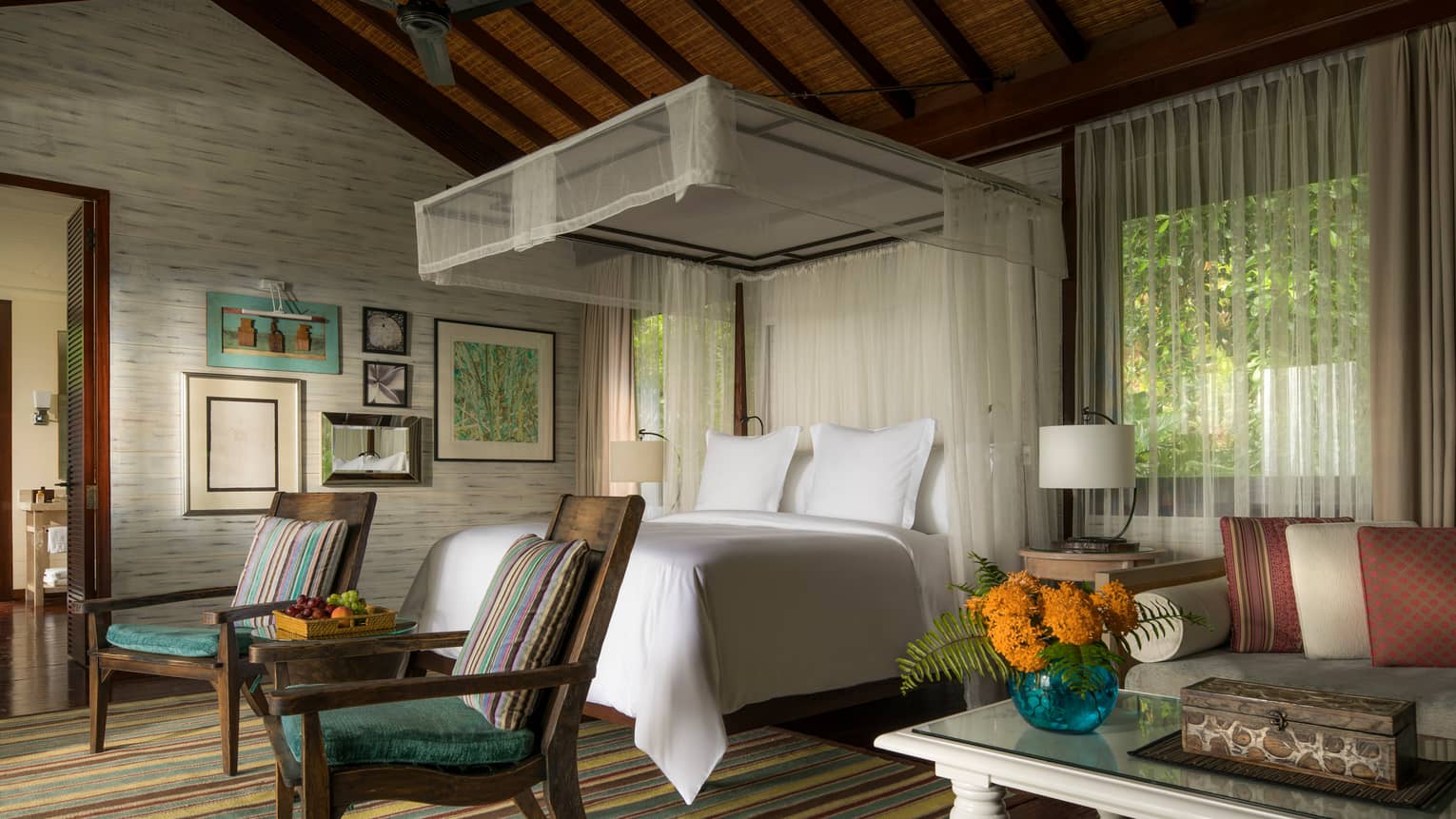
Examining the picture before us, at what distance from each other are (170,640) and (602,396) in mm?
3789

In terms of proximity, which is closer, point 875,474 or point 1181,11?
point 1181,11

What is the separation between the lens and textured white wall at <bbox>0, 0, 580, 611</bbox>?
17.5 ft

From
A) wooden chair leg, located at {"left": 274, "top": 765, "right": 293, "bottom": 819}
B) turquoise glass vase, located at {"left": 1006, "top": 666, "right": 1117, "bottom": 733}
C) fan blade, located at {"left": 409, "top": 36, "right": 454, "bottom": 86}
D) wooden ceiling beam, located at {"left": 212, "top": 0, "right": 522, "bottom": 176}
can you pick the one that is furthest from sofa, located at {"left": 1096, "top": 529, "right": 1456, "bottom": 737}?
wooden ceiling beam, located at {"left": 212, "top": 0, "right": 522, "bottom": 176}

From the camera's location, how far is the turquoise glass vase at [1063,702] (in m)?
2.08

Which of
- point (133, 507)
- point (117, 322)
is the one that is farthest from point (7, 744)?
point (117, 322)

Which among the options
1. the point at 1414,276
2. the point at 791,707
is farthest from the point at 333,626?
the point at 1414,276

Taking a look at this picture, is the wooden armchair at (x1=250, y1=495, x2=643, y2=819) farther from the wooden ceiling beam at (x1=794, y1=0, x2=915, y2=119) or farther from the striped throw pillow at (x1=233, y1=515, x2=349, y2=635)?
the wooden ceiling beam at (x1=794, y1=0, x2=915, y2=119)

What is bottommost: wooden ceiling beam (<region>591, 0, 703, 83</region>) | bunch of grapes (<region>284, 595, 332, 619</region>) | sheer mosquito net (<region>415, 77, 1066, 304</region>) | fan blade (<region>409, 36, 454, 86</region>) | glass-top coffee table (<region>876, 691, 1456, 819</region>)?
glass-top coffee table (<region>876, 691, 1456, 819</region>)

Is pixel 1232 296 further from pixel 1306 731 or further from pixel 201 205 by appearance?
pixel 201 205

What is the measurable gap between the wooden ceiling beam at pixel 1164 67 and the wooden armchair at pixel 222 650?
3109 mm

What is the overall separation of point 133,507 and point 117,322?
956 mm

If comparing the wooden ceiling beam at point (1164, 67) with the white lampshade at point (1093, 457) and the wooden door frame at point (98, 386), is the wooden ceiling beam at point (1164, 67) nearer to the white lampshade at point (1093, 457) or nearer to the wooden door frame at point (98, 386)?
the white lampshade at point (1093, 457)

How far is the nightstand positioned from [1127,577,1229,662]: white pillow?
2.15 feet

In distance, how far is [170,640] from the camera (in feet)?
11.4
